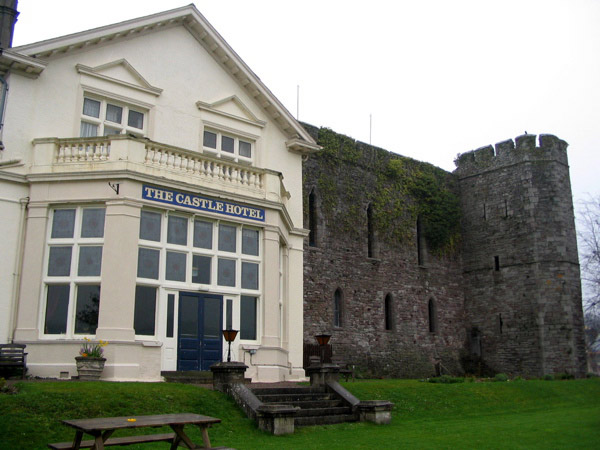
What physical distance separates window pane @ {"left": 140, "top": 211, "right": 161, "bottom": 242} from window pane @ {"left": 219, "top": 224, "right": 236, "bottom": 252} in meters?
1.92

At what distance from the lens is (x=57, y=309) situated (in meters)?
16.0

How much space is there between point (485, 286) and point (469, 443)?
915 inches

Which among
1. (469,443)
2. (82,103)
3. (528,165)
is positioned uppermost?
(528,165)

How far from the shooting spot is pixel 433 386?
1888 centimetres

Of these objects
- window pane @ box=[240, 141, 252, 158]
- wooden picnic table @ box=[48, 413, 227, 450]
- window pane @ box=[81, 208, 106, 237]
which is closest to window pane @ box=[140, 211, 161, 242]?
window pane @ box=[81, 208, 106, 237]

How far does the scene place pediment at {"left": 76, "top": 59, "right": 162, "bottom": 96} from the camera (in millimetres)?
18359

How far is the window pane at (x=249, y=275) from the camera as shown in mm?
18422

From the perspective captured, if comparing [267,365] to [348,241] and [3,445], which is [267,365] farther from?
[348,241]

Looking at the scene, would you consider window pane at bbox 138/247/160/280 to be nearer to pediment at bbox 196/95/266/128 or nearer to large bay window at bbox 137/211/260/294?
large bay window at bbox 137/211/260/294

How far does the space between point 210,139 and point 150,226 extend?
504 cm

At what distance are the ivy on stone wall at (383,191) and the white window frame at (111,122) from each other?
9631 millimetres

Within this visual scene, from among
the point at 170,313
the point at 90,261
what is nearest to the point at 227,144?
the point at 170,313

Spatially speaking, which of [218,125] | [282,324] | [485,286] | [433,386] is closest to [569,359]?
[485,286]

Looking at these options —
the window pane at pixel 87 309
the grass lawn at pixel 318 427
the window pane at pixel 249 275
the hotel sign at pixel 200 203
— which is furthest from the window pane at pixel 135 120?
the grass lawn at pixel 318 427
